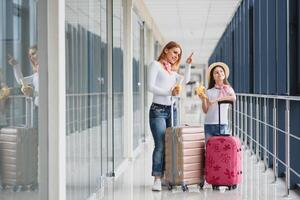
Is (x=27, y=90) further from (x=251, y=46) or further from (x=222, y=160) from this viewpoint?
(x=251, y=46)

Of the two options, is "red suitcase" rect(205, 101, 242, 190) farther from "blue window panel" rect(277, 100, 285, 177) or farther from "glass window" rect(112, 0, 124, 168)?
"glass window" rect(112, 0, 124, 168)

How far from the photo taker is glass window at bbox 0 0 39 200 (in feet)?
8.80

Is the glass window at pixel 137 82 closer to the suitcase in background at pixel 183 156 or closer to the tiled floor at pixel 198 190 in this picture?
the tiled floor at pixel 198 190

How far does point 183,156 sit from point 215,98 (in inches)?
32.1

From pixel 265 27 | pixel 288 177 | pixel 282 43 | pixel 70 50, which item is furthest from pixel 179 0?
pixel 70 50

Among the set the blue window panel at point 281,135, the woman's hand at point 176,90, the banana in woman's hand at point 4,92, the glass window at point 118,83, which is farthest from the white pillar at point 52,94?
the blue window panel at point 281,135

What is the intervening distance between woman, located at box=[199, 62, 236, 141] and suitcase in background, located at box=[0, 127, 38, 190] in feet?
9.69

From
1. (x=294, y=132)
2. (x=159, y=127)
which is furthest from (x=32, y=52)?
(x=294, y=132)

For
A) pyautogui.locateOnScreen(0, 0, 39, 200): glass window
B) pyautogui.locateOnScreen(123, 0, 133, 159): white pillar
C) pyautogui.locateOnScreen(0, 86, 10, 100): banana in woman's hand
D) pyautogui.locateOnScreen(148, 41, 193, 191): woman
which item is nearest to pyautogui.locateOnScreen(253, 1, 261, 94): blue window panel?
pyautogui.locateOnScreen(123, 0, 133, 159): white pillar

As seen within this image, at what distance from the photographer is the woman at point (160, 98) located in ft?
18.5

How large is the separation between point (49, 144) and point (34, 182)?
40 cm

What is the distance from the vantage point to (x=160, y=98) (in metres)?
5.65

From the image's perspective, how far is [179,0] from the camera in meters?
10.3

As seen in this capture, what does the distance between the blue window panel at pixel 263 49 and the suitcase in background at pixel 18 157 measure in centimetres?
531
